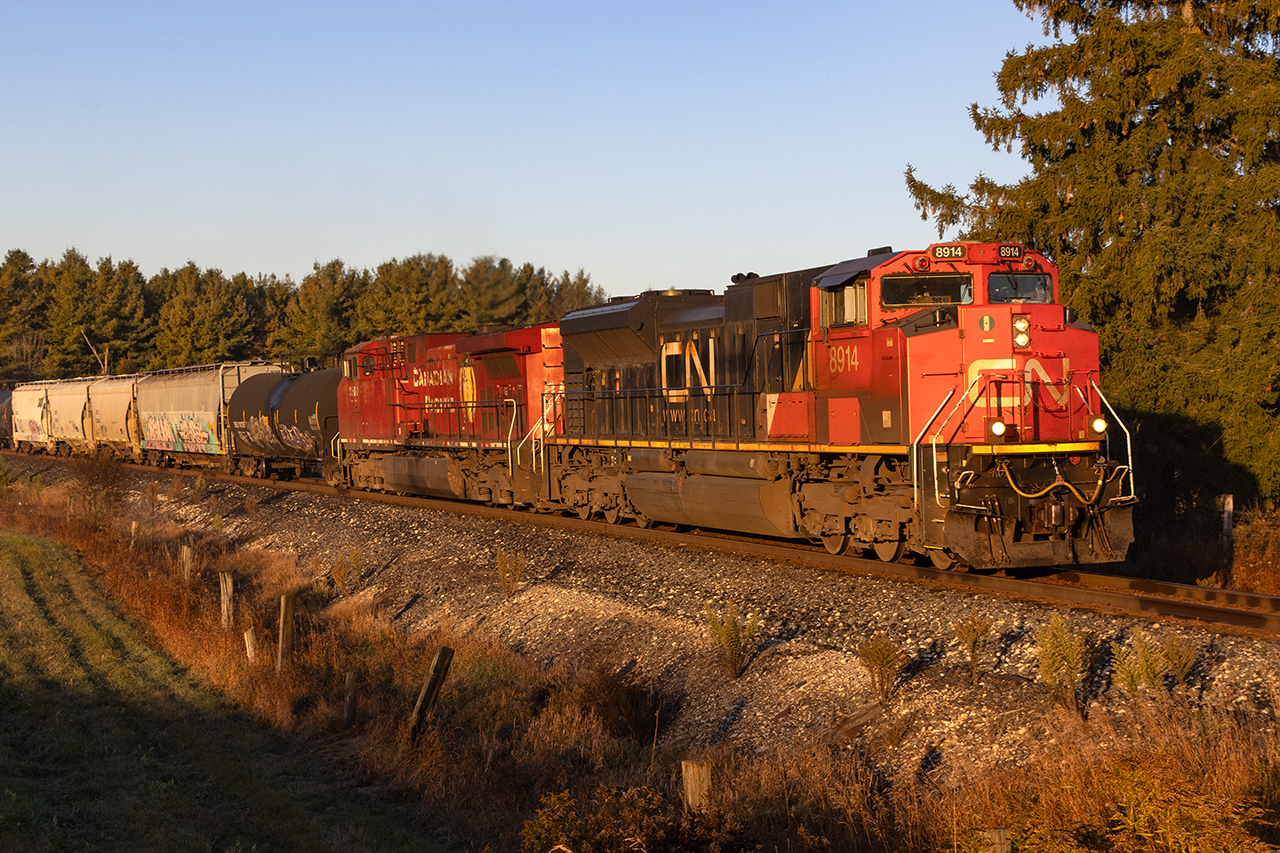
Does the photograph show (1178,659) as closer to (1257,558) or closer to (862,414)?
(862,414)

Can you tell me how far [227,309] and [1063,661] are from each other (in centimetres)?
7289

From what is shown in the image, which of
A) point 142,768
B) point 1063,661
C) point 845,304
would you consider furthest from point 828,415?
point 142,768

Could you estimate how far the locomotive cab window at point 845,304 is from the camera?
1317 cm

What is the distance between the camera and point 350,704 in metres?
11.2

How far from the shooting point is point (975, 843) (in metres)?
4.97

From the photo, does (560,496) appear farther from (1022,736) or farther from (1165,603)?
(1022,736)

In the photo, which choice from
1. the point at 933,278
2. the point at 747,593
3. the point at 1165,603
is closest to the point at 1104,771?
the point at 1165,603

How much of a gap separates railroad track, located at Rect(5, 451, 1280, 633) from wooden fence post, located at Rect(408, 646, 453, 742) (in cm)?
→ 540

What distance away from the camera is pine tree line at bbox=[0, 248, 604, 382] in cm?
5959

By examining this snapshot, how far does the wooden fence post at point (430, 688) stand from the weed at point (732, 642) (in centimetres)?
269

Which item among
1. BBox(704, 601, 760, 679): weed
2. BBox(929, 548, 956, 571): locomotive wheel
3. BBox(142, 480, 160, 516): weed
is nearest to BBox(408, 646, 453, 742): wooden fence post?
BBox(704, 601, 760, 679): weed

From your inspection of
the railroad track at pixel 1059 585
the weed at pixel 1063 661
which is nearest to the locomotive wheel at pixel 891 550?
the railroad track at pixel 1059 585

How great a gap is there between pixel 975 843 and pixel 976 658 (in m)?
4.50

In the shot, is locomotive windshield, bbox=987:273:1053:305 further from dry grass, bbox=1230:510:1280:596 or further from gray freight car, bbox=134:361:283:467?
gray freight car, bbox=134:361:283:467
